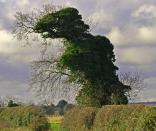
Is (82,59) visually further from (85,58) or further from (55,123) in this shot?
(55,123)

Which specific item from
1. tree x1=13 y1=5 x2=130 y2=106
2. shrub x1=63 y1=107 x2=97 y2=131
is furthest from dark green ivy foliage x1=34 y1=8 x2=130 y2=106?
shrub x1=63 y1=107 x2=97 y2=131

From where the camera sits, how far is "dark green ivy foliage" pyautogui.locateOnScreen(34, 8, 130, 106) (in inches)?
2079

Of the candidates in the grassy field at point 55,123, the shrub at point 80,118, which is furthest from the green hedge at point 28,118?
the shrub at point 80,118

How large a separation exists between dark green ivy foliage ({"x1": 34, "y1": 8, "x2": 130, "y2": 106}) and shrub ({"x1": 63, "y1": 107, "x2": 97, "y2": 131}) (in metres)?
10.9

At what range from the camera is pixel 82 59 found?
5319 cm

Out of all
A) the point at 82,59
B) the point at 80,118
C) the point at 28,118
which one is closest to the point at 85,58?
the point at 82,59

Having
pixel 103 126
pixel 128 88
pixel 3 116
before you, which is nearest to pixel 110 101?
pixel 128 88

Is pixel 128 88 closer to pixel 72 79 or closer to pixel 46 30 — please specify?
pixel 72 79

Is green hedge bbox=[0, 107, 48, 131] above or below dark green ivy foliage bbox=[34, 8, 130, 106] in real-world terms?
below

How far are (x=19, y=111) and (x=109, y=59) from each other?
10.7 meters

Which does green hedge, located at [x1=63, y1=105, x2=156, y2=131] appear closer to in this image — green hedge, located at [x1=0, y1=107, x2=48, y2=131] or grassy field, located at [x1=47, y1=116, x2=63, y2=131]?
grassy field, located at [x1=47, y1=116, x2=63, y2=131]

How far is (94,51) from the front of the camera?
179 ft

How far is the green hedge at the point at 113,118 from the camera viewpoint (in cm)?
2540

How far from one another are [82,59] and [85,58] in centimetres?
31
